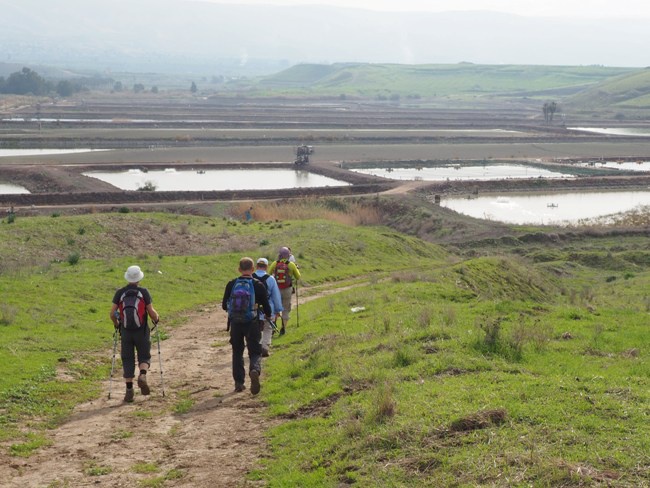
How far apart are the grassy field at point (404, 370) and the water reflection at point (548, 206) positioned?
29819 mm

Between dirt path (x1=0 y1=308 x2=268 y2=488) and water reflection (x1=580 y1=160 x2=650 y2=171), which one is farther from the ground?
dirt path (x1=0 y1=308 x2=268 y2=488)

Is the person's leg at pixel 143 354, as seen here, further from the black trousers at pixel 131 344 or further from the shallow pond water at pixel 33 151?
the shallow pond water at pixel 33 151

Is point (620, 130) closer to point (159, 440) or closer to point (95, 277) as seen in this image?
point (95, 277)

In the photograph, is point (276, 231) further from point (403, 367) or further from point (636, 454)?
point (636, 454)

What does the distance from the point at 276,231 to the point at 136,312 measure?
24850 millimetres

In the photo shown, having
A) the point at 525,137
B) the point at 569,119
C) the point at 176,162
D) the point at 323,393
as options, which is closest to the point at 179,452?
the point at 323,393

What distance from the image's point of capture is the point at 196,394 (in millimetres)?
14258

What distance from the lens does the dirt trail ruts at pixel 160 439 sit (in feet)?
34.1

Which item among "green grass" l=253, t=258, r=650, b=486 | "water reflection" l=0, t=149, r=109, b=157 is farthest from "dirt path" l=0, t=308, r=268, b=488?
"water reflection" l=0, t=149, r=109, b=157

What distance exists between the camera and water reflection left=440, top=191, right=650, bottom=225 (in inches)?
2335

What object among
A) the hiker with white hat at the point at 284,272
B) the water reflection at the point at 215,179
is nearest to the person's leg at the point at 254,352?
the hiker with white hat at the point at 284,272

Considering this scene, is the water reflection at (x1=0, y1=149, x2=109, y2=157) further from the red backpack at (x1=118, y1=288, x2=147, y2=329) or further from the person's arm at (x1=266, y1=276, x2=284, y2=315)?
the red backpack at (x1=118, y1=288, x2=147, y2=329)

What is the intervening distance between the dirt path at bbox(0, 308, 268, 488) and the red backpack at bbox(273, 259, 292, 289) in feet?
10.4

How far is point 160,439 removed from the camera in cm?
1183
